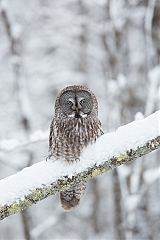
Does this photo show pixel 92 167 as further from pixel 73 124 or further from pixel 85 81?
pixel 85 81

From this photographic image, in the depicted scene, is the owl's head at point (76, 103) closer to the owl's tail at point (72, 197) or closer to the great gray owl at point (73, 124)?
the great gray owl at point (73, 124)

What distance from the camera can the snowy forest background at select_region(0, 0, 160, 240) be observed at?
27.6ft

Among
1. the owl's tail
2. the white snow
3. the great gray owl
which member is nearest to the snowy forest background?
the owl's tail

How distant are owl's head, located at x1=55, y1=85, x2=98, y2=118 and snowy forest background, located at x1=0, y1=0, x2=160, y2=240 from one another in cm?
267

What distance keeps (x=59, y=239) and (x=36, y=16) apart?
415cm

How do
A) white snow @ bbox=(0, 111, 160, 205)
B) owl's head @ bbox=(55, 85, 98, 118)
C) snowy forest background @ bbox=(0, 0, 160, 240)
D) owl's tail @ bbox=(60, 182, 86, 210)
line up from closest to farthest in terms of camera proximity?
white snow @ bbox=(0, 111, 160, 205) < owl's head @ bbox=(55, 85, 98, 118) < owl's tail @ bbox=(60, 182, 86, 210) < snowy forest background @ bbox=(0, 0, 160, 240)

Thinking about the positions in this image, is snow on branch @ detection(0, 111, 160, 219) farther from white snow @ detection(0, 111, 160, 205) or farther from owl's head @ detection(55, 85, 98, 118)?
owl's head @ detection(55, 85, 98, 118)

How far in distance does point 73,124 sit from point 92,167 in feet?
4.08

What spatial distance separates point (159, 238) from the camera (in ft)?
32.3

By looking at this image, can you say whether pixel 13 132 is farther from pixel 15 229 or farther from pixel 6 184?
pixel 6 184

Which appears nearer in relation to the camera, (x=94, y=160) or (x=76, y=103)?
(x=94, y=160)

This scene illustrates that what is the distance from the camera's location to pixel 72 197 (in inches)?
210

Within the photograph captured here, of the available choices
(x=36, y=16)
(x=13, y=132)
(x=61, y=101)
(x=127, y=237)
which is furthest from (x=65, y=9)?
(x=61, y=101)

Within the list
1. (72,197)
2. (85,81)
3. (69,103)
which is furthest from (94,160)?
(85,81)
